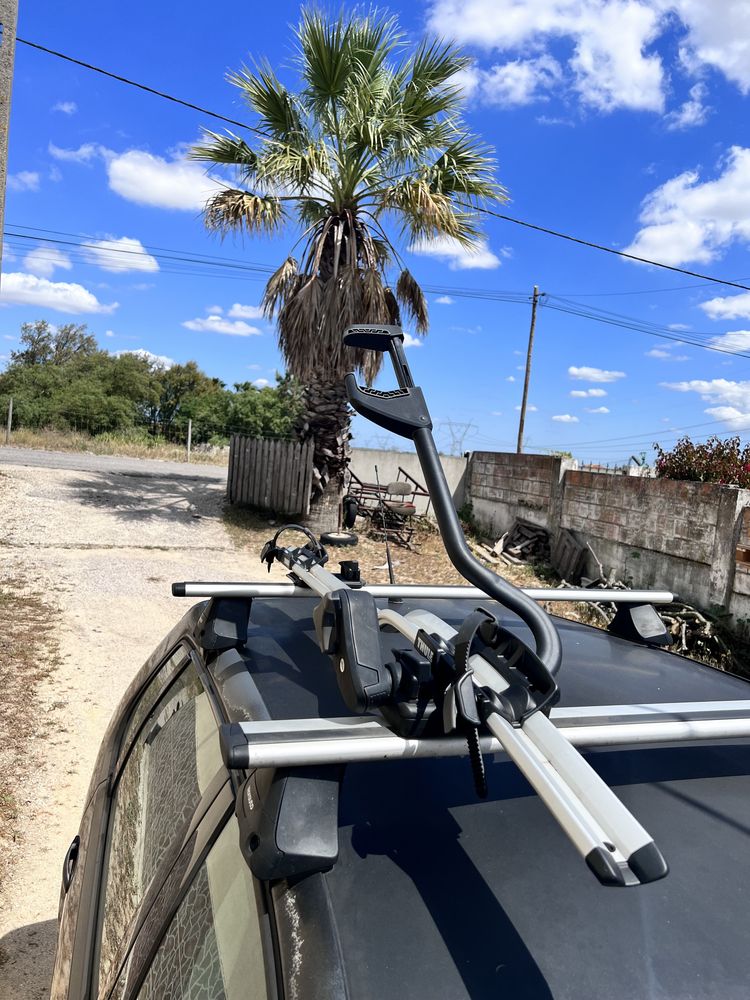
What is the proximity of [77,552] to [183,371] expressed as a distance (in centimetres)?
→ 3472

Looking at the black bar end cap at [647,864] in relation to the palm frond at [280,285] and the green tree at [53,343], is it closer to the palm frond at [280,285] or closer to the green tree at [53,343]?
the palm frond at [280,285]

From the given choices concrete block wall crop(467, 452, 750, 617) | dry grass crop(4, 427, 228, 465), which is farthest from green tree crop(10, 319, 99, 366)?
concrete block wall crop(467, 452, 750, 617)

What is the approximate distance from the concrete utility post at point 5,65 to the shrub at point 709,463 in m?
7.67

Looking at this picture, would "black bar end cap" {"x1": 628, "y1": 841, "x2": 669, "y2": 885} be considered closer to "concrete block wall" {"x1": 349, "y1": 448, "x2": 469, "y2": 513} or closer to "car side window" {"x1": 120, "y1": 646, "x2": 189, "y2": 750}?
"car side window" {"x1": 120, "y1": 646, "x2": 189, "y2": 750}

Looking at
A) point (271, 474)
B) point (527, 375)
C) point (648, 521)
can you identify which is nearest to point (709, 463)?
point (648, 521)

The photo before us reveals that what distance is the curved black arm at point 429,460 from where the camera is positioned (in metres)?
0.92

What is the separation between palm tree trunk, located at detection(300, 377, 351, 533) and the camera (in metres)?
10.6

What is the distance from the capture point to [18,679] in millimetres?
4637

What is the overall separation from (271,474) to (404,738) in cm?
1077

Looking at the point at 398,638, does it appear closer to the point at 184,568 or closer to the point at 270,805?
the point at 270,805

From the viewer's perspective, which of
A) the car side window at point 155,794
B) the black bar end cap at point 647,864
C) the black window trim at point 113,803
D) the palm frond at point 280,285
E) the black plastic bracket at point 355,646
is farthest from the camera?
the palm frond at point 280,285

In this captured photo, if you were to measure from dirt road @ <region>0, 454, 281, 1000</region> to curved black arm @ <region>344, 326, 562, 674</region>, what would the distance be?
2423 mm

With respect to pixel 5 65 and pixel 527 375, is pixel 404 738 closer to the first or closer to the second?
pixel 5 65

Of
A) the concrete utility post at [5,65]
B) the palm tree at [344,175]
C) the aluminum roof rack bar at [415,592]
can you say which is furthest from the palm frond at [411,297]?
the aluminum roof rack bar at [415,592]
